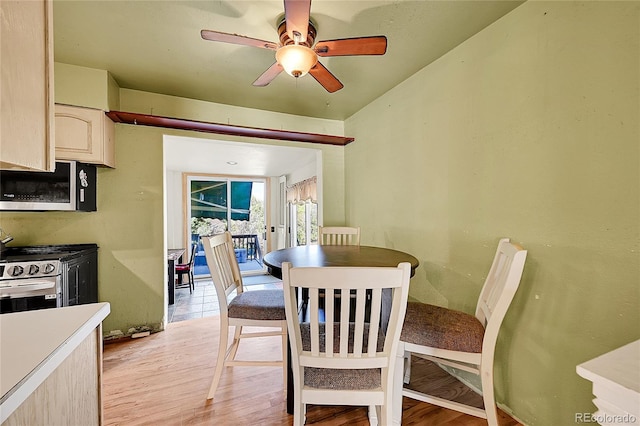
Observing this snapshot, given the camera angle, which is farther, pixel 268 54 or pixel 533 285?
pixel 268 54

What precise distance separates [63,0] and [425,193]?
2605mm

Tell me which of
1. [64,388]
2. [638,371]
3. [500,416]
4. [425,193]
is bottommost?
[500,416]

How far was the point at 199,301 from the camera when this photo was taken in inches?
143

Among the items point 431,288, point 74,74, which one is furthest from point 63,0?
point 431,288

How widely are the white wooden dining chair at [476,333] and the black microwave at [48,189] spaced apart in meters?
2.65

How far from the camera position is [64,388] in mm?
677

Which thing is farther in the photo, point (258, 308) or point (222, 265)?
point (222, 265)

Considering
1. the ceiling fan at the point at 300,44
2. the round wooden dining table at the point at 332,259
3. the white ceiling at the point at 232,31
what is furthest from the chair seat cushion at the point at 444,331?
the white ceiling at the point at 232,31

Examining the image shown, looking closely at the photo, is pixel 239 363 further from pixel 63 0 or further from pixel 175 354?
pixel 63 0

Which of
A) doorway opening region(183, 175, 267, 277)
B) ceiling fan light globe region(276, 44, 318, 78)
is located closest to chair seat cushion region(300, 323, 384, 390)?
ceiling fan light globe region(276, 44, 318, 78)

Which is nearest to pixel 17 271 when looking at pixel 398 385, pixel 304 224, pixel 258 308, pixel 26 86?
pixel 258 308

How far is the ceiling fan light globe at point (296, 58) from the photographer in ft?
4.57

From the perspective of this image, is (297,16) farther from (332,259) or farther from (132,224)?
(132,224)

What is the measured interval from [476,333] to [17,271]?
9.50 feet
